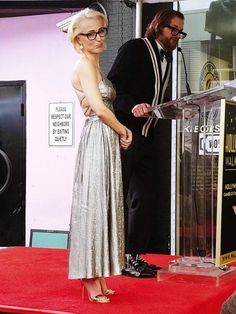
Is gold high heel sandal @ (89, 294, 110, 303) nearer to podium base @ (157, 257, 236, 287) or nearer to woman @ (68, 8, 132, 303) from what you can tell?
woman @ (68, 8, 132, 303)

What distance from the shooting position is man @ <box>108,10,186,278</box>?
369cm

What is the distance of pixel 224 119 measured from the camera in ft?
10.7

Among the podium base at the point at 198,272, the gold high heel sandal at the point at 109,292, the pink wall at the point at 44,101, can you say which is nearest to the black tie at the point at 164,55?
the podium base at the point at 198,272

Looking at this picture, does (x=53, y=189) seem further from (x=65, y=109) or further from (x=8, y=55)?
(x=8, y=55)

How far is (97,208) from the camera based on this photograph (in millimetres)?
2959

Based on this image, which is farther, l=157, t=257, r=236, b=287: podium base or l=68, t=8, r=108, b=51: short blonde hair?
l=157, t=257, r=236, b=287: podium base

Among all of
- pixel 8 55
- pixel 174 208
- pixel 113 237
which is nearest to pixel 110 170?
pixel 113 237

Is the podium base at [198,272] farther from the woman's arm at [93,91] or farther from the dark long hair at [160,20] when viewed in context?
the dark long hair at [160,20]

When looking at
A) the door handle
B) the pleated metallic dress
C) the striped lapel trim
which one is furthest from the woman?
the door handle

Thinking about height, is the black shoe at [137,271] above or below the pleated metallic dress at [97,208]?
below

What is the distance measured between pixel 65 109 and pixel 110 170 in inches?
141

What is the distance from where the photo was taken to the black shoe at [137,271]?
12.1 ft

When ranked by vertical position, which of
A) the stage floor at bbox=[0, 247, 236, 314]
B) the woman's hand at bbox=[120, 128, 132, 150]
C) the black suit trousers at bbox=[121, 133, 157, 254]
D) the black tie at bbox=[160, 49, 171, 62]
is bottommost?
the stage floor at bbox=[0, 247, 236, 314]

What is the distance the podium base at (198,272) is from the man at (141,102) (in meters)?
0.13
